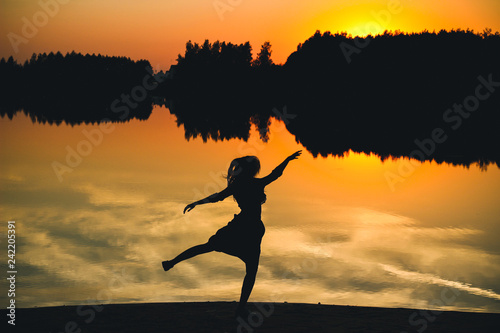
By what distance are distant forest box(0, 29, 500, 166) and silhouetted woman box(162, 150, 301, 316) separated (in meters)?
22.4

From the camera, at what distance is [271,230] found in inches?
596

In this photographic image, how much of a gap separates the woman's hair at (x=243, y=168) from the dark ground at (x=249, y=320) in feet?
5.63

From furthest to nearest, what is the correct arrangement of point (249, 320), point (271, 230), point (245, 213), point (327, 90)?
point (327, 90)
point (271, 230)
point (249, 320)
point (245, 213)

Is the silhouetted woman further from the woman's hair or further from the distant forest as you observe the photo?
the distant forest

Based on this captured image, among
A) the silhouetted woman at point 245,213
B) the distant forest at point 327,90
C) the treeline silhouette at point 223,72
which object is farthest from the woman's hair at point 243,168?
the treeline silhouette at point 223,72

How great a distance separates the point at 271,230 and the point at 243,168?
7.48 m

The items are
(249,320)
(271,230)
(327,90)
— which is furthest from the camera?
(327,90)

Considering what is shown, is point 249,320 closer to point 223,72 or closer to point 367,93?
Result: point 367,93

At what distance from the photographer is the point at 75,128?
45969 millimetres

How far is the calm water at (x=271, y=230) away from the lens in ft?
33.3

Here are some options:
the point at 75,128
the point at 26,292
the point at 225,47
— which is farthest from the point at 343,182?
the point at 225,47

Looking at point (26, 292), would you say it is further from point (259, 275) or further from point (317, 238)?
point (317, 238)

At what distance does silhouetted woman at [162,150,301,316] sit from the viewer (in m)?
7.69

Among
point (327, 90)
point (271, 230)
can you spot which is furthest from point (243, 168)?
point (327, 90)
